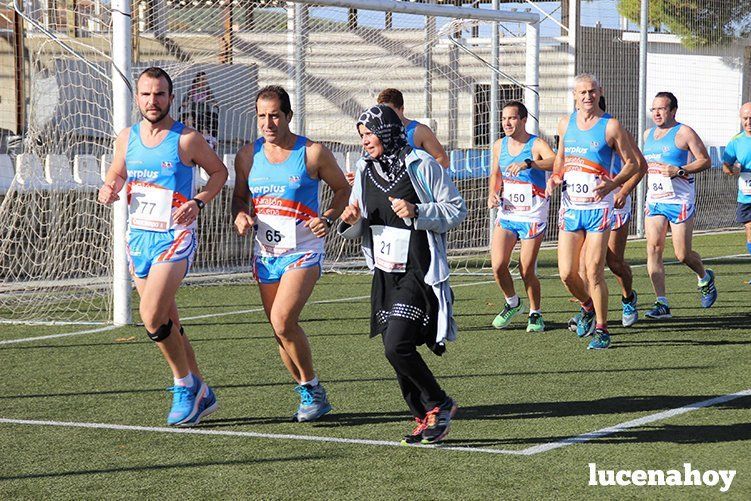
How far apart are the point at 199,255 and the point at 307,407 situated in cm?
946

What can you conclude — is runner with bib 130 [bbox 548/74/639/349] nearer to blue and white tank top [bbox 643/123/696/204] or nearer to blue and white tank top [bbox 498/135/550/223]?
blue and white tank top [bbox 498/135/550/223]

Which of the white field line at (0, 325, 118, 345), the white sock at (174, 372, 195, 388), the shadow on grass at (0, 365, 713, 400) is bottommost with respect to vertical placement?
the shadow on grass at (0, 365, 713, 400)

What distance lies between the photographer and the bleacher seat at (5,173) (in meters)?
15.4

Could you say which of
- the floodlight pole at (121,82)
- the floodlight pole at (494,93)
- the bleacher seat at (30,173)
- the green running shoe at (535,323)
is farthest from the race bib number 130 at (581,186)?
the floodlight pole at (494,93)

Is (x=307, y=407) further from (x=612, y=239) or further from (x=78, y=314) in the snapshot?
(x=78, y=314)

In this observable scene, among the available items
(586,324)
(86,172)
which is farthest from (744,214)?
(86,172)

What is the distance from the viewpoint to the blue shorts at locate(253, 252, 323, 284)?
771 centimetres

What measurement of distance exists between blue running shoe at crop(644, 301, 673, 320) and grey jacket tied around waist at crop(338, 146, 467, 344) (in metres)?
5.70

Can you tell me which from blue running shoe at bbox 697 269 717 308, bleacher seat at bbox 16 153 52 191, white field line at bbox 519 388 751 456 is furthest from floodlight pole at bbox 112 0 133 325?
blue running shoe at bbox 697 269 717 308

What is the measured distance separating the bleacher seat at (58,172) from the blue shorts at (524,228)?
194 inches

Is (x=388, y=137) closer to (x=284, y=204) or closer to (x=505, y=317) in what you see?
(x=284, y=204)

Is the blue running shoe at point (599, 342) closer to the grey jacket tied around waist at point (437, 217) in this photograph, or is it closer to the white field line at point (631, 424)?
the white field line at point (631, 424)

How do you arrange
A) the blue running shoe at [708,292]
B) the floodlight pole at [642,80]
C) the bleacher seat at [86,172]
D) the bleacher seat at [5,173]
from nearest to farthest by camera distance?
the blue running shoe at [708,292], the bleacher seat at [86,172], the bleacher seat at [5,173], the floodlight pole at [642,80]

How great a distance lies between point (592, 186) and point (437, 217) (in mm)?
3892
